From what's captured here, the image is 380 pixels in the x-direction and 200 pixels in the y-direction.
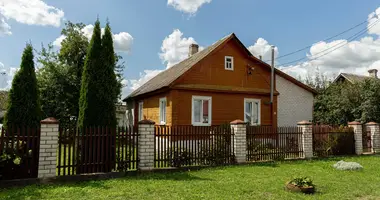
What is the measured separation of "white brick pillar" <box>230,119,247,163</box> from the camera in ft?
31.7

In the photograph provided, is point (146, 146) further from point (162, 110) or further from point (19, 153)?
point (162, 110)

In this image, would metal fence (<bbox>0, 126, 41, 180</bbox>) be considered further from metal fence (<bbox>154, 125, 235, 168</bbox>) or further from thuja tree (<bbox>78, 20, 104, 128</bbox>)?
metal fence (<bbox>154, 125, 235, 168</bbox>)

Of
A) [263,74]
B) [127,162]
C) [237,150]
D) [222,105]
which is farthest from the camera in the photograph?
[263,74]

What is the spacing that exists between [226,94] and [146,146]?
24.3 ft

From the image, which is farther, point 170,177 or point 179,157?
point 179,157

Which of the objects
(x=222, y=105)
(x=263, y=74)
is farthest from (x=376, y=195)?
(x=263, y=74)

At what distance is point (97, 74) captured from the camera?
838 centimetres

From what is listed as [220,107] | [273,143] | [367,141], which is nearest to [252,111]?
[220,107]

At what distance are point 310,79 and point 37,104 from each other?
29751 millimetres

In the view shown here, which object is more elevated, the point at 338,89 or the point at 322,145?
the point at 338,89

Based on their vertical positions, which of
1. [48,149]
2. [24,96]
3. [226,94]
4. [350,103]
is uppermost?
[226,94]

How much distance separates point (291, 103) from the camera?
54.4 feet

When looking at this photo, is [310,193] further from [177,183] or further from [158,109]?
[158,109]

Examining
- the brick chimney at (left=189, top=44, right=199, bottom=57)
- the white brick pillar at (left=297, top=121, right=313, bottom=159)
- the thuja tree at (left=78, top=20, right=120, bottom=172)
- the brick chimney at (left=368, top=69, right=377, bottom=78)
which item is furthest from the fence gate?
the brick chimney at (left=368, top=69, right=377, bottom=78)
